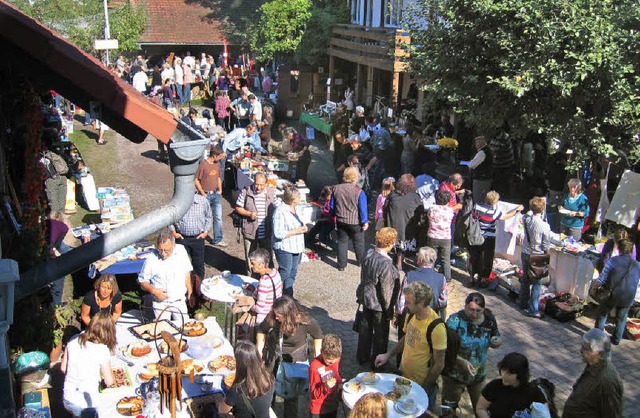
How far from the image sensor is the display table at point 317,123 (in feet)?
59.9

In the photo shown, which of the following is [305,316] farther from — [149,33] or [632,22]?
[149,33]

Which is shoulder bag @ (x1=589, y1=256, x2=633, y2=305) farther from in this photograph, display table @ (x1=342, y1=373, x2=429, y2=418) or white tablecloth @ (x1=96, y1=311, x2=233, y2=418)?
white tablecloth @ (x1=96, y1=311, x2=233, y2=418)

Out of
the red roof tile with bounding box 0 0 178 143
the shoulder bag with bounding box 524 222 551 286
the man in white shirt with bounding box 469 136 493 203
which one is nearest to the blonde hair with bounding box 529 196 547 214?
the shoulder bag with bounding box 524 222 551 286

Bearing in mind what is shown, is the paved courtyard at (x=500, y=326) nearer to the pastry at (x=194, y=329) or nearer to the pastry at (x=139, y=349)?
the pastry at (x=194, y=329)

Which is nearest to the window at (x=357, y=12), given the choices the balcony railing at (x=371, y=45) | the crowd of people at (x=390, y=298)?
the balcony railing at (x=371, y=45)

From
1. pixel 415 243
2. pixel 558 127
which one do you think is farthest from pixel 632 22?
pixel 415 243

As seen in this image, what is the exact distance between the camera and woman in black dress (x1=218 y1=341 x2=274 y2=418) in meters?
5.05

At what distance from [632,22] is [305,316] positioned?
7141mm

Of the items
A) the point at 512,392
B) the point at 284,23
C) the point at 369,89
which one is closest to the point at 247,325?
the point at 512,392

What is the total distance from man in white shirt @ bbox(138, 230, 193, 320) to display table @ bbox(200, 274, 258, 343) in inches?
13.5

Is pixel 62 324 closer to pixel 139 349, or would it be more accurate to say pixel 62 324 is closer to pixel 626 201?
pixel 139 349

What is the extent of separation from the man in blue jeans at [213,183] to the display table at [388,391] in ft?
18.3

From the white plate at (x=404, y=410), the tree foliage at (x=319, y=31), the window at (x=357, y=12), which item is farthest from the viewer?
the tree foliage at (x=319, y=31)

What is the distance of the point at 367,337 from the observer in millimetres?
7258
